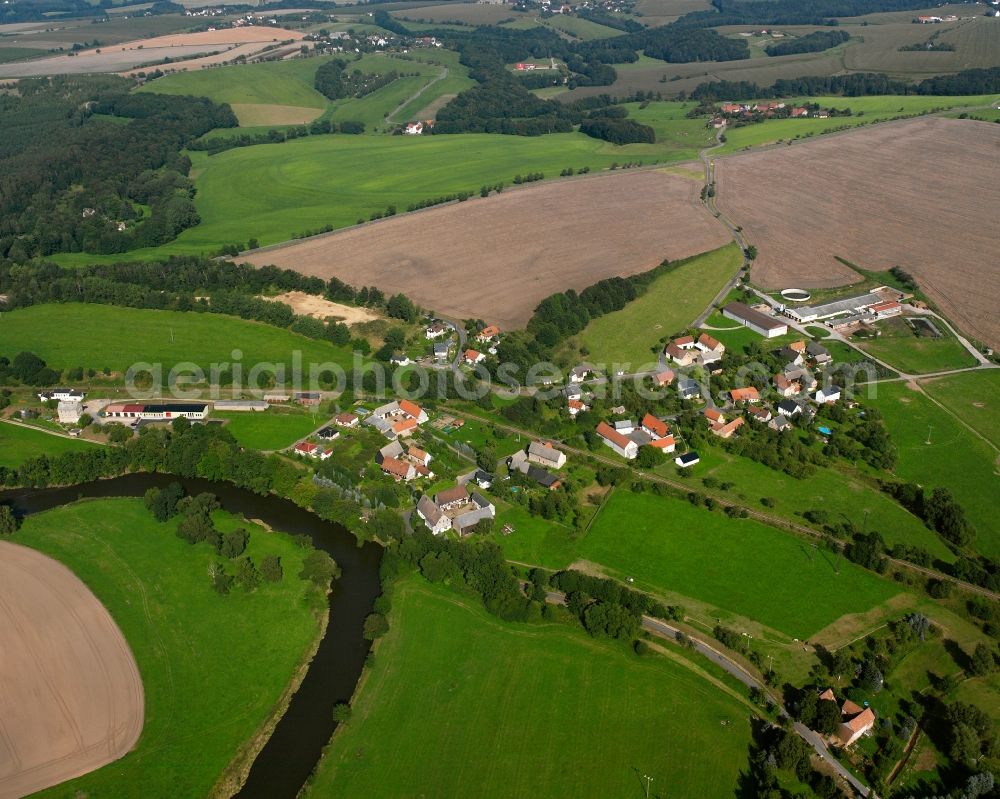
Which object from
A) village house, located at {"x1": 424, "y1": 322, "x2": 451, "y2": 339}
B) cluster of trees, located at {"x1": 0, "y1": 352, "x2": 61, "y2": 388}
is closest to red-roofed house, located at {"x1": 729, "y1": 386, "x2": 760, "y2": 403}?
village house, located at {"x1": 424, "y1": 322, "x2": 451, "y2": 339}

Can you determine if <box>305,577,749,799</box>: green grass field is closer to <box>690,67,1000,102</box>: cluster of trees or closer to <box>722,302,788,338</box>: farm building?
<box>722,302,788,338</box>: farm building


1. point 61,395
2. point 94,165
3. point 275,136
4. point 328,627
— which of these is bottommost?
point 328,627

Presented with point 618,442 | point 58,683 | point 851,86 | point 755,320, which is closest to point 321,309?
point 618,442

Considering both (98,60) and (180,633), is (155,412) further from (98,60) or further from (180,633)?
(98,60)

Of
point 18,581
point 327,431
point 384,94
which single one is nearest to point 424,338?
point 327,431

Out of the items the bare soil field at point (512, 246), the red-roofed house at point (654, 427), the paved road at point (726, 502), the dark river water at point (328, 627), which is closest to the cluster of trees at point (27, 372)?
the dark river water at point (328, 627)
